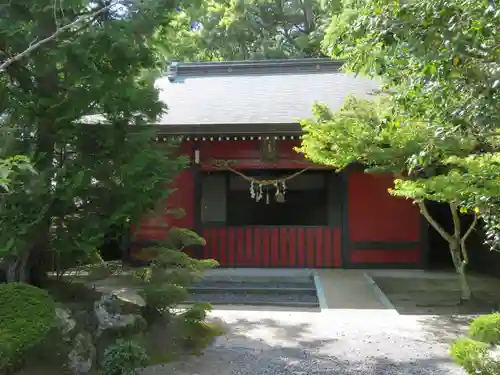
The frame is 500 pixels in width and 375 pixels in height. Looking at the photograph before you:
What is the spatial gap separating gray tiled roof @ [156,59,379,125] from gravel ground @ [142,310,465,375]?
4.05 meters

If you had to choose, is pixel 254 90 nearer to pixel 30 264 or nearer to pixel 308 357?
pixel 30 264

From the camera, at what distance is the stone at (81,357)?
419cm

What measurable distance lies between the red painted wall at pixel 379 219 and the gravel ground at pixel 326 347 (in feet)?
12.4

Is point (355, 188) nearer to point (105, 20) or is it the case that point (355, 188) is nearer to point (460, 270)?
point (460, 270)

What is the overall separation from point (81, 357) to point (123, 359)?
52cm

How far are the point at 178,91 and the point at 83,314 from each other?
9389mm

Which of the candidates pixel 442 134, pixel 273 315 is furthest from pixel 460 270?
pixel 442 134

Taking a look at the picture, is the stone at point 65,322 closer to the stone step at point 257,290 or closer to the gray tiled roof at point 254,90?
the stone step at point 257,290

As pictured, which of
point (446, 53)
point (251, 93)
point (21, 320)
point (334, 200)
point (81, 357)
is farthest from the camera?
point (251, 93)

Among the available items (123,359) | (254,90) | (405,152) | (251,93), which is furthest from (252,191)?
(123,359)

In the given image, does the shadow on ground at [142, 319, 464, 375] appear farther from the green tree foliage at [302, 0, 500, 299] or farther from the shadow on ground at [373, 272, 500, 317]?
the shadow on ground at [373, 272, 500, 317]

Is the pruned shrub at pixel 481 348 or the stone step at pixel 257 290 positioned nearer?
the pruned shrub at pixel 481 348

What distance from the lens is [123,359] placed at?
154 inches

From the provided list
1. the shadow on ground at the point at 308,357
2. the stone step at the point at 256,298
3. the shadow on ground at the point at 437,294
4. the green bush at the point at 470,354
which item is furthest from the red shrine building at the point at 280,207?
the green bush at the point at 470,354
